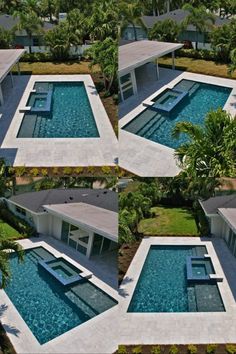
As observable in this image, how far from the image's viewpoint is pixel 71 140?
14.4 metres

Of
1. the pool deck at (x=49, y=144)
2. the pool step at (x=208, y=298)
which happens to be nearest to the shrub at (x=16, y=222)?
the pool deck at (x=49, y=144)

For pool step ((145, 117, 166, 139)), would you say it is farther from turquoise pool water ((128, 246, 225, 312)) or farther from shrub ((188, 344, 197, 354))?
shrub ((188, 344, 197, 354))

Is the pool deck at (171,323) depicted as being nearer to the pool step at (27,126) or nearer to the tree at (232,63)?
the pool step at (27,126)

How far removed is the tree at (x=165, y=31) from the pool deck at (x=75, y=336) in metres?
8.21

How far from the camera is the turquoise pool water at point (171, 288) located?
37.9 feet

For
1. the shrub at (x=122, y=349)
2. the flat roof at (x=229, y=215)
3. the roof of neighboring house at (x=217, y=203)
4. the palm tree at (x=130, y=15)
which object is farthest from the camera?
the flat roof at (x=229, y=215)

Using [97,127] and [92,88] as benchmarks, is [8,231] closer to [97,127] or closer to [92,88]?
[97,127]

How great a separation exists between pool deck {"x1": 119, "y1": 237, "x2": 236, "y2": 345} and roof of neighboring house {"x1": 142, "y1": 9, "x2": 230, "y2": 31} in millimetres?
6812

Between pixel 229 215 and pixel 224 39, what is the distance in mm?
6346

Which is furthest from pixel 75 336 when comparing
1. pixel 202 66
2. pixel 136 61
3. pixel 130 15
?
pixel 202 66

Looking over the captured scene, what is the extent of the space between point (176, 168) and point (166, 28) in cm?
473

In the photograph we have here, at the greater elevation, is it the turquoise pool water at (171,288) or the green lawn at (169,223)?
the green lawn at (169,223)

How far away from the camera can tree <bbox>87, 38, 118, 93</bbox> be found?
12.8m

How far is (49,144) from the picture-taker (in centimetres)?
1409
